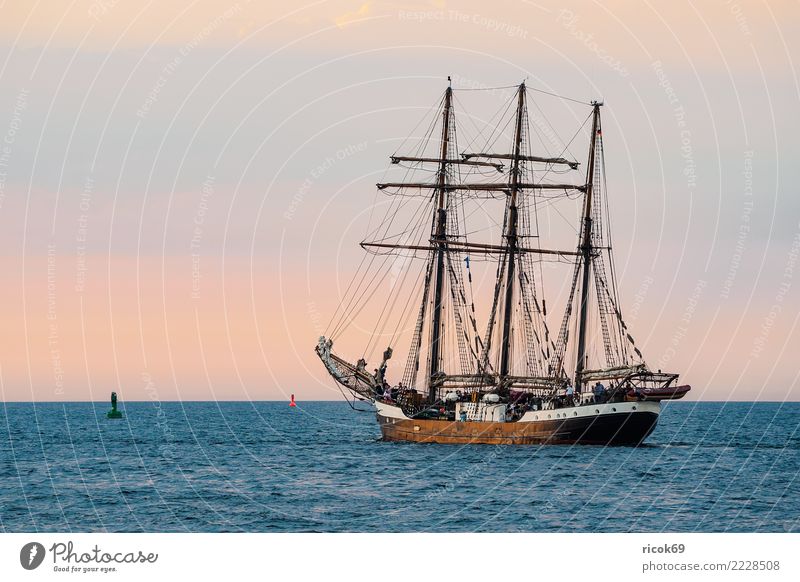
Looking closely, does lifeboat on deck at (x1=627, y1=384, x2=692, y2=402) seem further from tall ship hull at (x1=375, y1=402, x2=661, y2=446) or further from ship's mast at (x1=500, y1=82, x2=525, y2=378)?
ship's mast at (x1=500, y1=82, x2=525, y2=378)

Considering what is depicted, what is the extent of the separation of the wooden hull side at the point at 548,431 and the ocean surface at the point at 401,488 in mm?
1131

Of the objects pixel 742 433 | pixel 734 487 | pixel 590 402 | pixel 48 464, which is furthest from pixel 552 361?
pixel 742 433

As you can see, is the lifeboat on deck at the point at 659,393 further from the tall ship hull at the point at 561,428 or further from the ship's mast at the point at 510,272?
the ship's mast at the point at 510,272

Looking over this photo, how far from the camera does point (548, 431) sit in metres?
Answer: 102

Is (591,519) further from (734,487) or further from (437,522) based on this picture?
(734,487)

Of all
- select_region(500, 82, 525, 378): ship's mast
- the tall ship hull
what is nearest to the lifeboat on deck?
the tall ship hull

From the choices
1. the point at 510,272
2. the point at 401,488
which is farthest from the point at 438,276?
the point at 401,488

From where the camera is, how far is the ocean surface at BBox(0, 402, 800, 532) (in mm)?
65125

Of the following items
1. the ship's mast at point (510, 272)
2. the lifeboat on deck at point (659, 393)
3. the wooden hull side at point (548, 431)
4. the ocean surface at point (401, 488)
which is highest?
the ship's mast at point (510, 272)

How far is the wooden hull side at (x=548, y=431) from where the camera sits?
100938mm

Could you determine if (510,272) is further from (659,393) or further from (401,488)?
(401,488)

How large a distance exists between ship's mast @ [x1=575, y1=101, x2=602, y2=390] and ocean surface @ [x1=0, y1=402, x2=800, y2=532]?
Answer: 23.6ft

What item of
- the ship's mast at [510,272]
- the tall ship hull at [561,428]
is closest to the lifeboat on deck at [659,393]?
the tall ship hull at [561,428]

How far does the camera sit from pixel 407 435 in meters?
110
